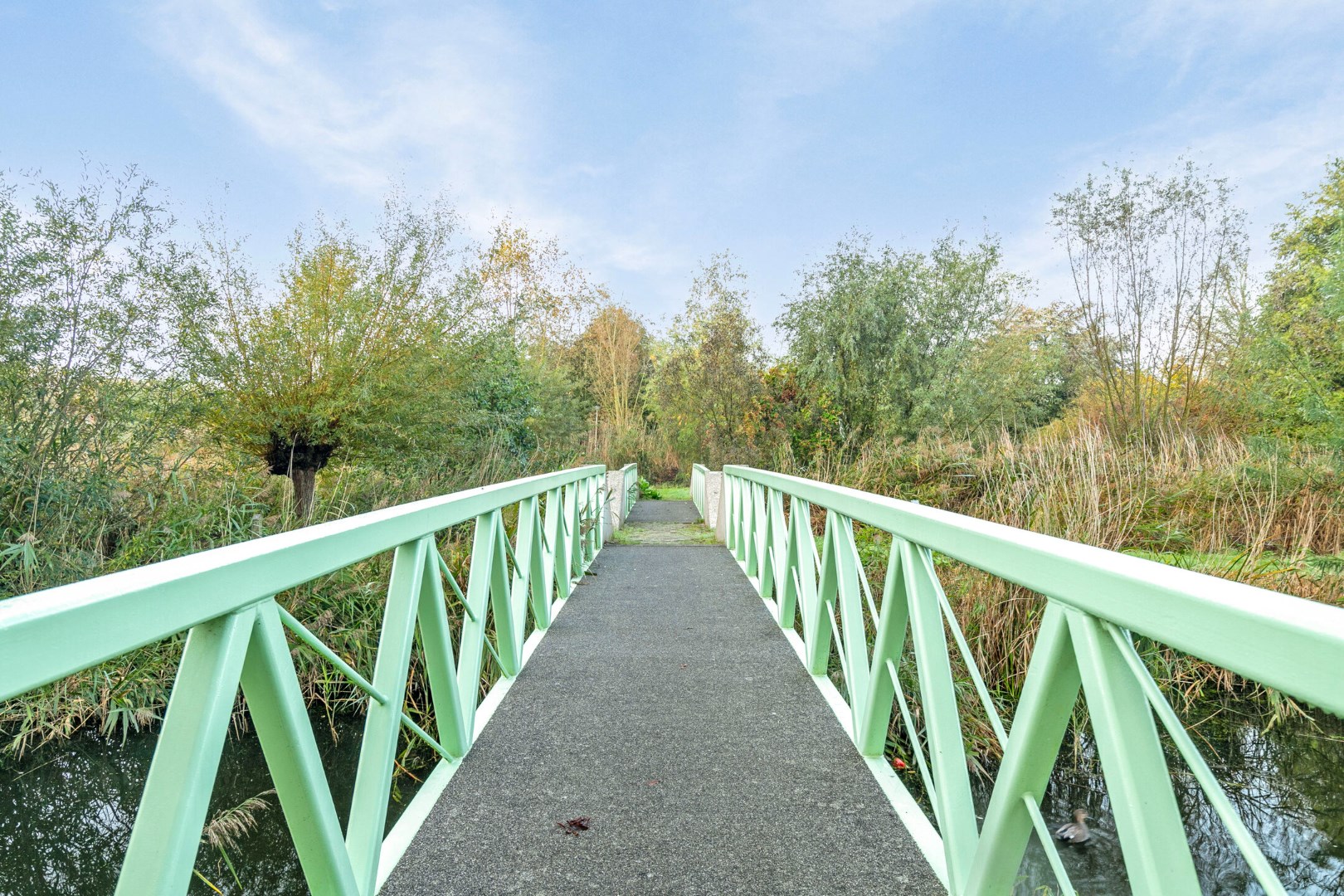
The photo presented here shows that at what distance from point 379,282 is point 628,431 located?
33.3 feet

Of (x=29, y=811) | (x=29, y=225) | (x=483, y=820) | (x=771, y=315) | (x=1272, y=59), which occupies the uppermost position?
(x=1272, y=59)

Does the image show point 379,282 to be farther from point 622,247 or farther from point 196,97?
point 622,247

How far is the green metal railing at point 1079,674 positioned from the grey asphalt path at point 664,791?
182 millimetres

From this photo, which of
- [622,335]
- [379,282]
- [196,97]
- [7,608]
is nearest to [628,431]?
[622,335]

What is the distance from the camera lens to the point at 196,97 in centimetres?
688

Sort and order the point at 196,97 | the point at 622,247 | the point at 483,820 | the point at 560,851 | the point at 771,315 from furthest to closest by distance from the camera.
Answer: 1. the point at 622,247
2. the point at 771,315
3. the point at 196,97
4. the point at 483,820
5. the point at 560,851

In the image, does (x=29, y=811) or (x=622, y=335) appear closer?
(x=29, y=811)

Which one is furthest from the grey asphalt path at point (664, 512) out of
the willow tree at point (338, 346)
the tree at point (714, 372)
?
the willow tree at point (338, 346)

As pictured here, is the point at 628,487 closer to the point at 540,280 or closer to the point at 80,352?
the point at 80,352

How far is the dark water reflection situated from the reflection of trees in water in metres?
2.38

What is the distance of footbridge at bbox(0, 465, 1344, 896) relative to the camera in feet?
2.45

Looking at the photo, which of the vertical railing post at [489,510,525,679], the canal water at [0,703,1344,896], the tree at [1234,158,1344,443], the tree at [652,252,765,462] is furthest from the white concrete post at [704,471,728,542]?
the tree at [1234,158,1344,443]

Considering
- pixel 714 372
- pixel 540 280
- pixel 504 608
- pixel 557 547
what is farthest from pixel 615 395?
pixel 504 608

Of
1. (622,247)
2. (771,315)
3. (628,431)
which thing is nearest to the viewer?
(771,315)
